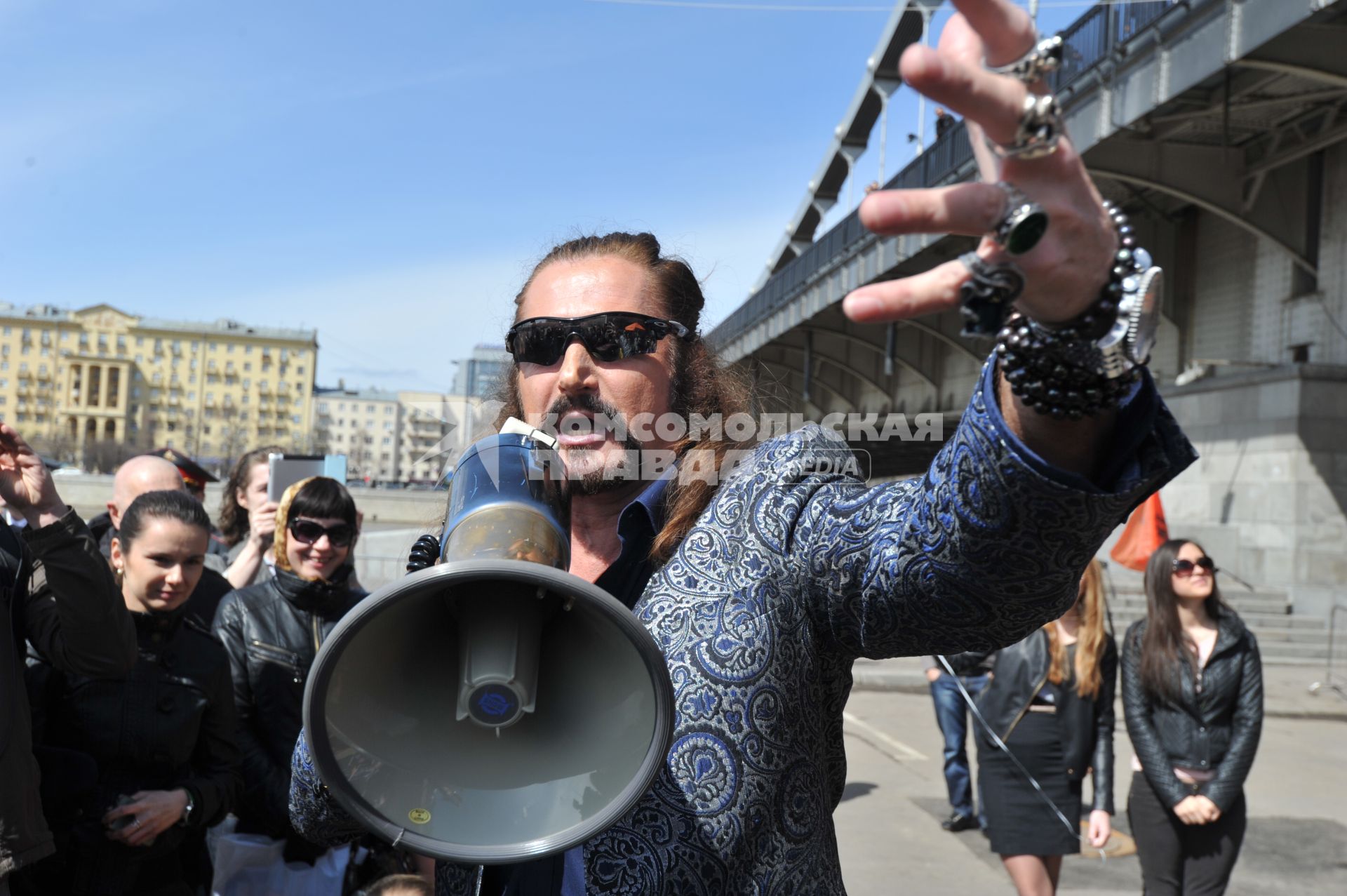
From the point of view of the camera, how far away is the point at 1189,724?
5102 mm

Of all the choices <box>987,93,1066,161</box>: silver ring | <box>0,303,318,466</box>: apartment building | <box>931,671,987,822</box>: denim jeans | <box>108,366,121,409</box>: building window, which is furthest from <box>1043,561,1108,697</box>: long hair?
<box>108,366,121,409</box>: building window

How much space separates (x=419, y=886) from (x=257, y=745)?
3.40 ft

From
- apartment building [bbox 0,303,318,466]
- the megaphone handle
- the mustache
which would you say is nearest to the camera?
the megaphone handle

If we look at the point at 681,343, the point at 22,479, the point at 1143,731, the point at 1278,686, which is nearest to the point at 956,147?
the point at 1278,686

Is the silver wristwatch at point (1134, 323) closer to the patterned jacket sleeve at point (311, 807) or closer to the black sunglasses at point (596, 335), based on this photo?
the black sunglasses at point (596, 335)

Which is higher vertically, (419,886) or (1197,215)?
(1197,215)

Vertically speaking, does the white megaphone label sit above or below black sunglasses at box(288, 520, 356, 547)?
above

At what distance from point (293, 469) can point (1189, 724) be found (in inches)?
163

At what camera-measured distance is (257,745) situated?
417cm

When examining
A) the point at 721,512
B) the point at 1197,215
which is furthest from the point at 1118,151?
the point at 721,512

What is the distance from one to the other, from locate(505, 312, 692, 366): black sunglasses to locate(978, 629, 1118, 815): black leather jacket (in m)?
3.82

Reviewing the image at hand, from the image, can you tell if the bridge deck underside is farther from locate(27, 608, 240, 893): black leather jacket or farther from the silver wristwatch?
the silver wristwatch

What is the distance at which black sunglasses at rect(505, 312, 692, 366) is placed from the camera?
6.84ft

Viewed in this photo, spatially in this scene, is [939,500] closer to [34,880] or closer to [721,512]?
[721,512]
